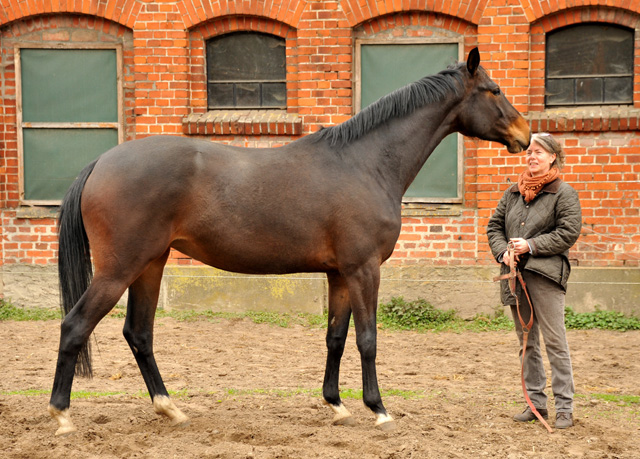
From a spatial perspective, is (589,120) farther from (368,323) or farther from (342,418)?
(342,418)

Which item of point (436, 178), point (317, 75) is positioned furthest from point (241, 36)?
point (436, 178)

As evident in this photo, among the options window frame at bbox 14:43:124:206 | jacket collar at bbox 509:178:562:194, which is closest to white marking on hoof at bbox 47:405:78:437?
jacket collar at bbox 509:178:562:194

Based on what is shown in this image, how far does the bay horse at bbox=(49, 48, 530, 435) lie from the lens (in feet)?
14.3

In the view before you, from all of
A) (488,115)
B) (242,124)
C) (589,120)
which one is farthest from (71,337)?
(589,120)

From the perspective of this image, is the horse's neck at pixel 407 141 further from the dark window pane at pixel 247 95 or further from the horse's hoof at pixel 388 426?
the dark window pane at pixel 247 95

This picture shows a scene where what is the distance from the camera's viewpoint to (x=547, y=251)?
4.60 m

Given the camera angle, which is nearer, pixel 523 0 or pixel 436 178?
pixel 523 0

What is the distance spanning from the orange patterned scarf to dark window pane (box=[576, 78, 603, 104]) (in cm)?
440

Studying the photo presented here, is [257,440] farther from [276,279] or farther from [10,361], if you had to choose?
[276,279]

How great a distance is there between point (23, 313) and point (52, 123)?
2.53 metres

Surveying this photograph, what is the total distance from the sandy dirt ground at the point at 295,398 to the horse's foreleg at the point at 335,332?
0.58ft

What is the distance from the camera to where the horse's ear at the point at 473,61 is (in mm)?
4898

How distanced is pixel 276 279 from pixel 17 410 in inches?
168

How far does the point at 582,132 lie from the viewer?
8484 millimetres
